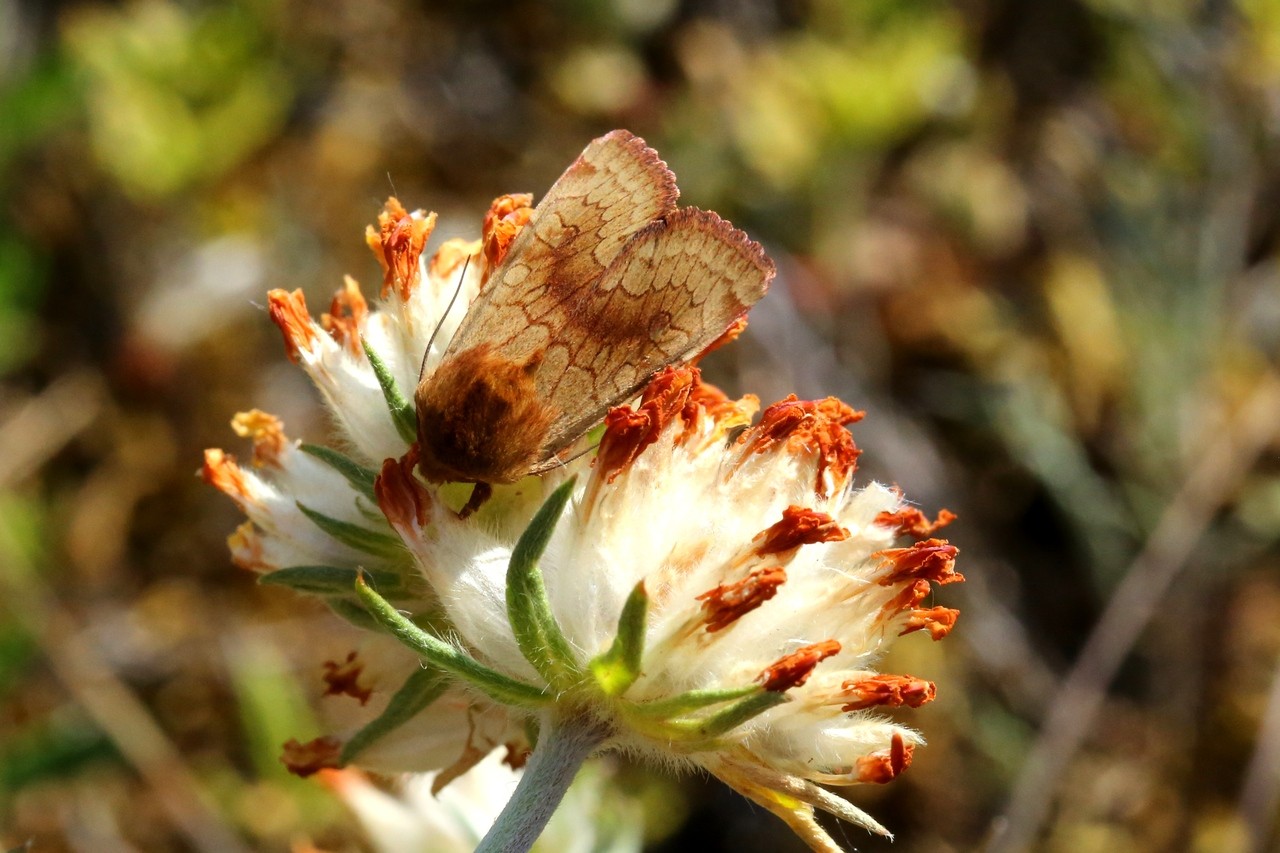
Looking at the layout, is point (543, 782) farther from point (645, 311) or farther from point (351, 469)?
point (645, 311)

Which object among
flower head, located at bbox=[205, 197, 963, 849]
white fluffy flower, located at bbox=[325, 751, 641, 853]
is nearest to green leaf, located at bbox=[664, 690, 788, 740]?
flower head, located at bbox=[205, 197, 963, 849]

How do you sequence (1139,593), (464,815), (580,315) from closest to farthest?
(580,315) < (464,815) < (1139,593)

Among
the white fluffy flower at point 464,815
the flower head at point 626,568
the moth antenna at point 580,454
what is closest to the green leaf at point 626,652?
the flower head at point 626,568

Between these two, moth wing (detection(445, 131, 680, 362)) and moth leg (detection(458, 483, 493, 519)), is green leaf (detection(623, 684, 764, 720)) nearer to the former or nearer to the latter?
moth leg (detection(458, 483, 493, 519))

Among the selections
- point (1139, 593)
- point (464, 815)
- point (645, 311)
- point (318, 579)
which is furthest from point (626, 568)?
point (1139, 593)

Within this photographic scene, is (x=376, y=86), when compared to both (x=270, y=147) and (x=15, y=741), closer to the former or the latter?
(x=270, y=147)

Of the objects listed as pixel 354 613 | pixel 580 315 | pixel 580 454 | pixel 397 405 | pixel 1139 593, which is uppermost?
pixel 1139 593
